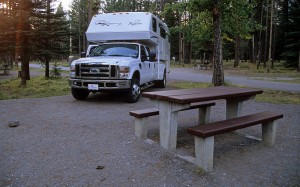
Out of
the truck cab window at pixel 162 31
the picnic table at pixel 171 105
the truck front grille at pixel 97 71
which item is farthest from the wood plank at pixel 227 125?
the truck cab window at pixel 162 31

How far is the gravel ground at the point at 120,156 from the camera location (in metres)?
3.80

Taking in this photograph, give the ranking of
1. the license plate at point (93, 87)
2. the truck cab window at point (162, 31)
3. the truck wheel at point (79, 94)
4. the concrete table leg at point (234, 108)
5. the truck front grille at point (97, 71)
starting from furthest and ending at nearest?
1. the truck cab window at point (162, 31)
2. the truck wheel at point (79, 94)
3. the license plate at point (93, 87)
4. the truck front grille at point (97, 71)
5. the concrete table leg at point (234, 108)

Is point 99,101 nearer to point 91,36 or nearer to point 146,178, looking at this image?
point 91,36

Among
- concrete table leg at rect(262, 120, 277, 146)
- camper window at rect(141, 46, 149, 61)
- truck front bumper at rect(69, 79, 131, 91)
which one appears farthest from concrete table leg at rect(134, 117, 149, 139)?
camper window at rect(141, 46, 149, 61)

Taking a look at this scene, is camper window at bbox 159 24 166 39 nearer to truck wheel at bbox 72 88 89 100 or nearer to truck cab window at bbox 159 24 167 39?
truck cab window at bbox 159 24 167 39

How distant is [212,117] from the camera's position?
760 centimetres

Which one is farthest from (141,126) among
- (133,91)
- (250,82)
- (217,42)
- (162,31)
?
(250,82)

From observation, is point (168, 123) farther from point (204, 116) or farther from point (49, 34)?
point (49, 34)

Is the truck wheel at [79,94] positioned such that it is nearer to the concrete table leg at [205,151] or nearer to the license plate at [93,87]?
the license plate at [93,87]

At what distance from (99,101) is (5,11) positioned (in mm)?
8390

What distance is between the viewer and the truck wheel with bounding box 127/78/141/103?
374 inches

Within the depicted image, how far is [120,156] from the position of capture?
15.1 ft

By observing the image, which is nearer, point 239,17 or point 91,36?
point 91,36

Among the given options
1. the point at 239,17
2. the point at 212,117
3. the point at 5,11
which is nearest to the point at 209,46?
the point at 239,17
